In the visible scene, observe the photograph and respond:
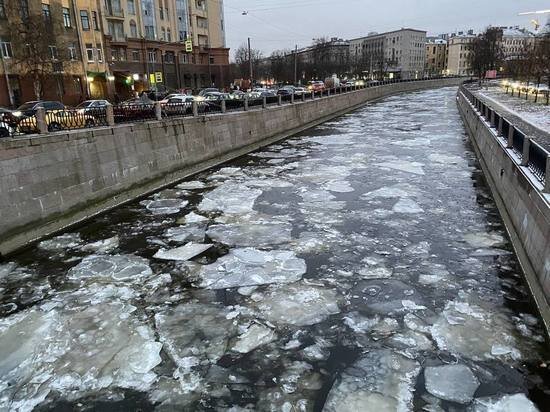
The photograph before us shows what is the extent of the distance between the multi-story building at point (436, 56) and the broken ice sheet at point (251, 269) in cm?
15987

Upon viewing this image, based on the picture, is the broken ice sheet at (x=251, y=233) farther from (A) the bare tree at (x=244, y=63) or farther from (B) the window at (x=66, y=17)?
(A) the bare tree at (x=244, y=63)

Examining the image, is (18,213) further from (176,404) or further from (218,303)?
(176,404)

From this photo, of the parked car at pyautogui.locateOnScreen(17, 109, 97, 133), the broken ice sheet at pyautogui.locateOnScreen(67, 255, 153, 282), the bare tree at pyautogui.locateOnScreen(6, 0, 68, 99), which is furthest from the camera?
the bare tree at pyautogui.locateOnScreen(6, 0, 68, 99)

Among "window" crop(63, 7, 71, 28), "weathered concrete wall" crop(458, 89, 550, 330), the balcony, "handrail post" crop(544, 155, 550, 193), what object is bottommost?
"weathered concrete wall" crop(458, 89, 550, 330)

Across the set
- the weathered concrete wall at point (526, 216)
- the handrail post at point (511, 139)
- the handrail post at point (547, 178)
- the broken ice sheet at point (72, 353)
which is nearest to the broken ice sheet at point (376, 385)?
the broken ice sheet at point (72, 353)

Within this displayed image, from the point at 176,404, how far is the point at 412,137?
2458cm

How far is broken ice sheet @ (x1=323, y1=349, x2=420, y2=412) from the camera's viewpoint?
4977 millimetres

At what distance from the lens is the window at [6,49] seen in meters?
31.9

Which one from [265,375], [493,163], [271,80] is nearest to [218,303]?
[265,375]

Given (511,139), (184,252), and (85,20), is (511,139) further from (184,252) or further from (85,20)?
(85,20)

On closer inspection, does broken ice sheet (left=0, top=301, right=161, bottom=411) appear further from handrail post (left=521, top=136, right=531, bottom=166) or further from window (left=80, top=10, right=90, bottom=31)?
window (left=80, top=10, right=90, bottom=31)

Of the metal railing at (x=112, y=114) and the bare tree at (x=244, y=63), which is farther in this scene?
the bare tree at (x=244, y=63)

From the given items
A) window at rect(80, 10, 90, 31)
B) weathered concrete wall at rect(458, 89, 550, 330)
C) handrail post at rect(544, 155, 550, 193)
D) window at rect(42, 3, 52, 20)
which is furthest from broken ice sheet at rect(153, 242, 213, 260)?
window at rect(80, 10, 90, 31)

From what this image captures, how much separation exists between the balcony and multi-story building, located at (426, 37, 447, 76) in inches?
4970
